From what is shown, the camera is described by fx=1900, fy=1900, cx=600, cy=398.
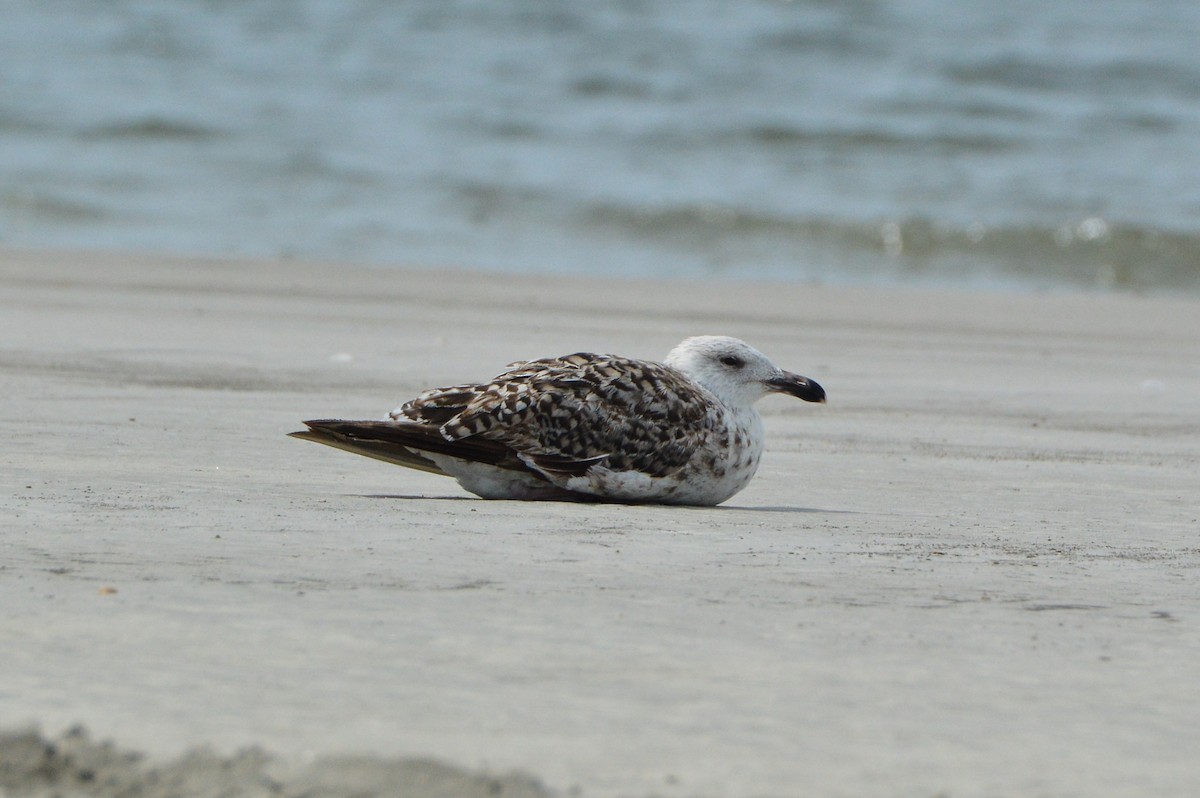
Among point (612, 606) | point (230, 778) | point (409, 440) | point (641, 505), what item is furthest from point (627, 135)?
point (230, 778)

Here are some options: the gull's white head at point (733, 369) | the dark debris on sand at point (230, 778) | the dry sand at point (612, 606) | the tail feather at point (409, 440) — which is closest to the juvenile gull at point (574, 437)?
the tail feather at point (409, 440)

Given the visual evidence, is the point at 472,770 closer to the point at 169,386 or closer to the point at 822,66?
the point at 169,386

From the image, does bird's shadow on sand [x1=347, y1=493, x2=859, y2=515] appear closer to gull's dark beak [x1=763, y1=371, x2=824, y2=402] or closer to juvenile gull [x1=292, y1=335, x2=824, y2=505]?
juvenile gull [x1=292, y1=335, x2=824, y2=505]

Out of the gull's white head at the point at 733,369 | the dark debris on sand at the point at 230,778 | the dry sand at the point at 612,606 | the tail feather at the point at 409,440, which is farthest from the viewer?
the gull's white head at the point at 733,369

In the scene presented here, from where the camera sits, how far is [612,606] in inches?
139

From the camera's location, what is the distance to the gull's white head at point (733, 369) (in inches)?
217

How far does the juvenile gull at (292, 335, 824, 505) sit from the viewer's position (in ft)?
16.7

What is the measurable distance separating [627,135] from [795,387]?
1661 centimetres

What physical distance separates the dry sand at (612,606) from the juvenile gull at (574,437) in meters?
0.12

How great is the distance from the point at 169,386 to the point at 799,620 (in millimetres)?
4623

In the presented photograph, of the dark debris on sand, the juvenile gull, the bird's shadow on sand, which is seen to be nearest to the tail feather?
the juvenile gull

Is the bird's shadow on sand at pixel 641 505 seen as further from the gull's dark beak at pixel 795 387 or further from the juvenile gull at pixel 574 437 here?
the gull's dark beak at pixel 795 387

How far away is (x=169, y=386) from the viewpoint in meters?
7.58

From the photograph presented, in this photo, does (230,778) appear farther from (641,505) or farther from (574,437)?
(641,505)
